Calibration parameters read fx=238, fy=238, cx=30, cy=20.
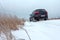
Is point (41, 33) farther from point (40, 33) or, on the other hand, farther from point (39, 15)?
point (39, 15)

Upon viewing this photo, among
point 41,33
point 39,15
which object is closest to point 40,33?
point 41,33

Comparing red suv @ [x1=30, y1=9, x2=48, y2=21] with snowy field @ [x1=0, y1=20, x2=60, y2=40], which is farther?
red suv @ [x1=30, y1=9, x2=48, y2=21]

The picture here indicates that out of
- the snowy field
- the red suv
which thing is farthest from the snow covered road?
the red suv

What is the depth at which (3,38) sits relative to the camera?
6.91 m

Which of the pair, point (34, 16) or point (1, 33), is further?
point (34, 16)

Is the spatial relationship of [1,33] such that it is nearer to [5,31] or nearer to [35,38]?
[5,31]

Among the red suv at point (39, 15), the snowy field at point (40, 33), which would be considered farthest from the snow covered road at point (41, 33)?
the red suv at point (39, 15)

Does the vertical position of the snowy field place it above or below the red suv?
above

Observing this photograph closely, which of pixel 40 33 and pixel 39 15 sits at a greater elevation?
pixel 40 33

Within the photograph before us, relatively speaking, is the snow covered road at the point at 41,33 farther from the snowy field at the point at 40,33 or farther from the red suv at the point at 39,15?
the red suv at the point at 39,15

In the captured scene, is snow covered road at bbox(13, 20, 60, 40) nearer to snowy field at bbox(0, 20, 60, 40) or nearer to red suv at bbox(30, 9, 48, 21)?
snowy field at bbox(0, 20, 60, 40)

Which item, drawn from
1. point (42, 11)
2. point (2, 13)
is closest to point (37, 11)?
point (42, 11)

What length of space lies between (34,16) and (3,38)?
16038mm

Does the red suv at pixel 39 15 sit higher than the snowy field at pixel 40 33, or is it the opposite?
the snowy field at pixel 40 33
